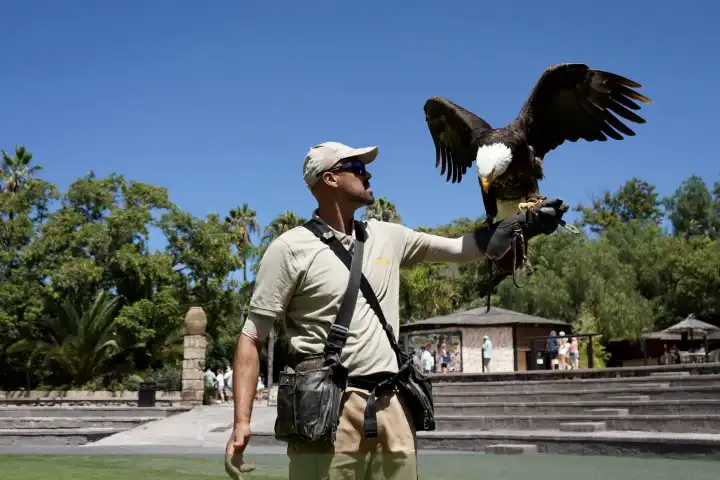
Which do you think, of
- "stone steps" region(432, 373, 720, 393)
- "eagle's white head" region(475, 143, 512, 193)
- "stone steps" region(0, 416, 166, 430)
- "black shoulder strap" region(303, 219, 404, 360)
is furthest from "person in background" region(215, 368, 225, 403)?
"black shoulder strap" region(303, 219, 404, 360)

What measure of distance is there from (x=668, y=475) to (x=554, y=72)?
4143mm

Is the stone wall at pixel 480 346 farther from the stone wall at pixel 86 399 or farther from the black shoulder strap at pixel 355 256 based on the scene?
the black shoulder strap at pixel 355 256

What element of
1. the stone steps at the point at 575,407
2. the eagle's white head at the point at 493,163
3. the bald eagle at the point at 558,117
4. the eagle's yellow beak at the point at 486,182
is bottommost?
the stone steps at the point at 575,407

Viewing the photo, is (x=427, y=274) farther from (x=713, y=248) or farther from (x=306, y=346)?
(x=306, y=346)

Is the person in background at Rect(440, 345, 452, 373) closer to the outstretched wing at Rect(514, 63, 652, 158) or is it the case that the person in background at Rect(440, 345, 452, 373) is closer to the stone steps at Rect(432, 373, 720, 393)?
the stone steps at Rect(432, 373, 720, 393)

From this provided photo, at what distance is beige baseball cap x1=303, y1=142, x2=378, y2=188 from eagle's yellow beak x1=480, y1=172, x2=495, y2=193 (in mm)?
1350

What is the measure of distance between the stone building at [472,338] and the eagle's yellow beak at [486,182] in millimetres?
16954

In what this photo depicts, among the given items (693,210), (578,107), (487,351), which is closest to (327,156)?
(578,107)

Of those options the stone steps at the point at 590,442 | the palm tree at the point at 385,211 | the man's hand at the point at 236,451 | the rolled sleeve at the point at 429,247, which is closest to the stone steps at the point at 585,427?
the stone steps at the point at 590,442

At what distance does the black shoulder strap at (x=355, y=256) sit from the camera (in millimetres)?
2480

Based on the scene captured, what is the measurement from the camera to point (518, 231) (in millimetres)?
2617

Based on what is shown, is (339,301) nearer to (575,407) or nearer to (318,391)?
(318,391)

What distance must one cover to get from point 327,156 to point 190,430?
A: 1459cm

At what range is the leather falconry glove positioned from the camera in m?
2.59
